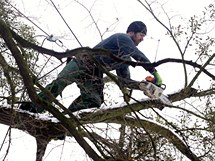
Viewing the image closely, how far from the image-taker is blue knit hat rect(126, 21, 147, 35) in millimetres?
4882

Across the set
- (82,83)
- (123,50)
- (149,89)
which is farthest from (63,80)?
(149,89)

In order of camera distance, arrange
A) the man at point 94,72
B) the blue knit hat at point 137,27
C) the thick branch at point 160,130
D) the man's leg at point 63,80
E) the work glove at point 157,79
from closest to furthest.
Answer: the man at point 94,72
the man's leg at point 63,80
the thick branch at point 160,130
the work glove at point 157,79
the blue knit hat at point 137,27

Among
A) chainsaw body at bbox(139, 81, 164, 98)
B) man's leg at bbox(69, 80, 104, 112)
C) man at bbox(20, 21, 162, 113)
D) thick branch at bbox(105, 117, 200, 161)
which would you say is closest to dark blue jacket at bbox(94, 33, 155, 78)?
man at bbox(20, 21, 162, 113)

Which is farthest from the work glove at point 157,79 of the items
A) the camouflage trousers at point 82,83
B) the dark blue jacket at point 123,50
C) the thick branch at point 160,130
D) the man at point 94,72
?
the camouflage trousers at point 82,83

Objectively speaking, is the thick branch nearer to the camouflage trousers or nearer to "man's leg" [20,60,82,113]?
the camouflage trousers

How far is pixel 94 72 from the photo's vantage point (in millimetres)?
4047

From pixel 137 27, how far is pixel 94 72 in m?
1.08

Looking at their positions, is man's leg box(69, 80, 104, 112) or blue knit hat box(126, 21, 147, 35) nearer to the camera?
man's leg box(69, 80, 104, 112)

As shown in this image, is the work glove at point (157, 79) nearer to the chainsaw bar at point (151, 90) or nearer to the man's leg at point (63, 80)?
the chainsaw bar at point (151, 90)

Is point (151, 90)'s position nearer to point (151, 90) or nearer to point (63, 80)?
point (151, 90)

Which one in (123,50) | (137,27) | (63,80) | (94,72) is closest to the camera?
(94,72)

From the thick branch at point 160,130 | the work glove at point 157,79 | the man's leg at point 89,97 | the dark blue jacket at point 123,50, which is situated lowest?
the thick branch at point 160,130

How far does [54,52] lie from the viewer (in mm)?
3158

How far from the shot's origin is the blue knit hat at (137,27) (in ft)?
16.0
